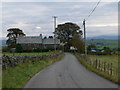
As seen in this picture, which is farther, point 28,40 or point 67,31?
point 28,40

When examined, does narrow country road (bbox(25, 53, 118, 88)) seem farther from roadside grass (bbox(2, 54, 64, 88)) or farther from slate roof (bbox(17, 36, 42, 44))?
slate roof (bbox(17, 36, 42, 44))

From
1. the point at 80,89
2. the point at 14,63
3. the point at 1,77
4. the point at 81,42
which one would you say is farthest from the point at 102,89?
the point at 81,42

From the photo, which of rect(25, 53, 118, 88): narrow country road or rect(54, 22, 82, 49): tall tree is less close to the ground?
rect(54, 22, 82, 49): tall tree

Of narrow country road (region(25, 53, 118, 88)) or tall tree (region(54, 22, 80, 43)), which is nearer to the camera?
narrow country road (region(25, 53, 118, 88))

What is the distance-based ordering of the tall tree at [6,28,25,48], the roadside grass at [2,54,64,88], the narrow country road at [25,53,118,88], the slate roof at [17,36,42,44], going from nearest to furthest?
the roadside grass at [2,54,64,88]
the narrow country road at [25,53,118,88]
the tall tree at [6,28,25,48]
the slate roof at [17,36,42,44]

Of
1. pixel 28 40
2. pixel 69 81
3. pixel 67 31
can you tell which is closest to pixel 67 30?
pixel 67 31

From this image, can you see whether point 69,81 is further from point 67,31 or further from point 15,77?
point 67,31

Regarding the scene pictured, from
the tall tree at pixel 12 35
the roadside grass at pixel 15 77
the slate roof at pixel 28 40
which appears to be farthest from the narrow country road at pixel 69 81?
the slate roof at pixel 28 40

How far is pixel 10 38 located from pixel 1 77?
333 feet

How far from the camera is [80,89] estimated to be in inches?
485

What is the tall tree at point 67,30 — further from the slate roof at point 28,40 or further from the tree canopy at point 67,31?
the slate roof at point 28,40

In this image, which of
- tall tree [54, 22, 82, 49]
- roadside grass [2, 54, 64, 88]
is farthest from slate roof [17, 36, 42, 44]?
roadside grass [2, 54, 64, 88]

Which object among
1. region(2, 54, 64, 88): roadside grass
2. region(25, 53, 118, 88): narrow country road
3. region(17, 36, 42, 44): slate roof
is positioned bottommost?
region(25, 53, 118, 88): narrow country road

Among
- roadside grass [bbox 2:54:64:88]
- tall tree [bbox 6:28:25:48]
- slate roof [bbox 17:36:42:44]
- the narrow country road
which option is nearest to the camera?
roadside grass [bbox 2:54:64:88]
